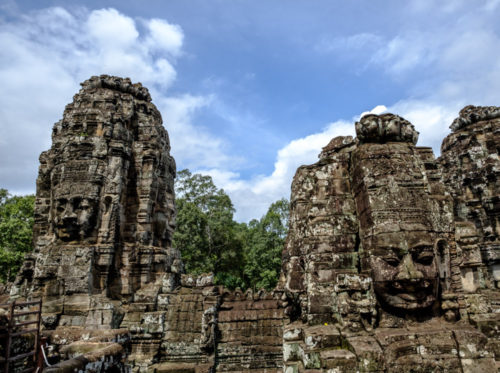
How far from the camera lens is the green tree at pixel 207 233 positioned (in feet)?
79.1

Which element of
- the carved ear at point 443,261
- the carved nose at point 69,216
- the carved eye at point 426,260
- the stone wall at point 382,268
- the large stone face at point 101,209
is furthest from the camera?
the carved nose at point 69,216

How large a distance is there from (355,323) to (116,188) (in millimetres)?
8799

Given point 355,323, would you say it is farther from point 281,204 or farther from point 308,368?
point 281,204

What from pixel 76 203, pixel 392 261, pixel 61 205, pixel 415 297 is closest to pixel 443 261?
pixel 415 297

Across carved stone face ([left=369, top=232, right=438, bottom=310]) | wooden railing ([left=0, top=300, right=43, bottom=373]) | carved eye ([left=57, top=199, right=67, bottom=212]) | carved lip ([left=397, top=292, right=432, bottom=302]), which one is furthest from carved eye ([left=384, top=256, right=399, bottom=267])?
carved eye ([left=57, top=199, right=67, bottom=212])

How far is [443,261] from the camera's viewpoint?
4469 millimetres

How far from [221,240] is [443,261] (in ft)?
73.0

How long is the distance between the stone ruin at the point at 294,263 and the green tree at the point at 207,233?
1154 centimetres

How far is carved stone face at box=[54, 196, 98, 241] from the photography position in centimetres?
987

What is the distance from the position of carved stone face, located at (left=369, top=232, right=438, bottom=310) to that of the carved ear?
0.28 metres

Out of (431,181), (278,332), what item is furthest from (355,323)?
(278,332)

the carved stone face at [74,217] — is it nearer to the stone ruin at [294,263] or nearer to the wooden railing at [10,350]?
the stone ruin at [294,263]

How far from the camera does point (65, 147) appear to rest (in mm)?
10727

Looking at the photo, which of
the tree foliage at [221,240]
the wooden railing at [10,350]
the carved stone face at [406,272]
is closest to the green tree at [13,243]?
the tree foliage at [221,240]
